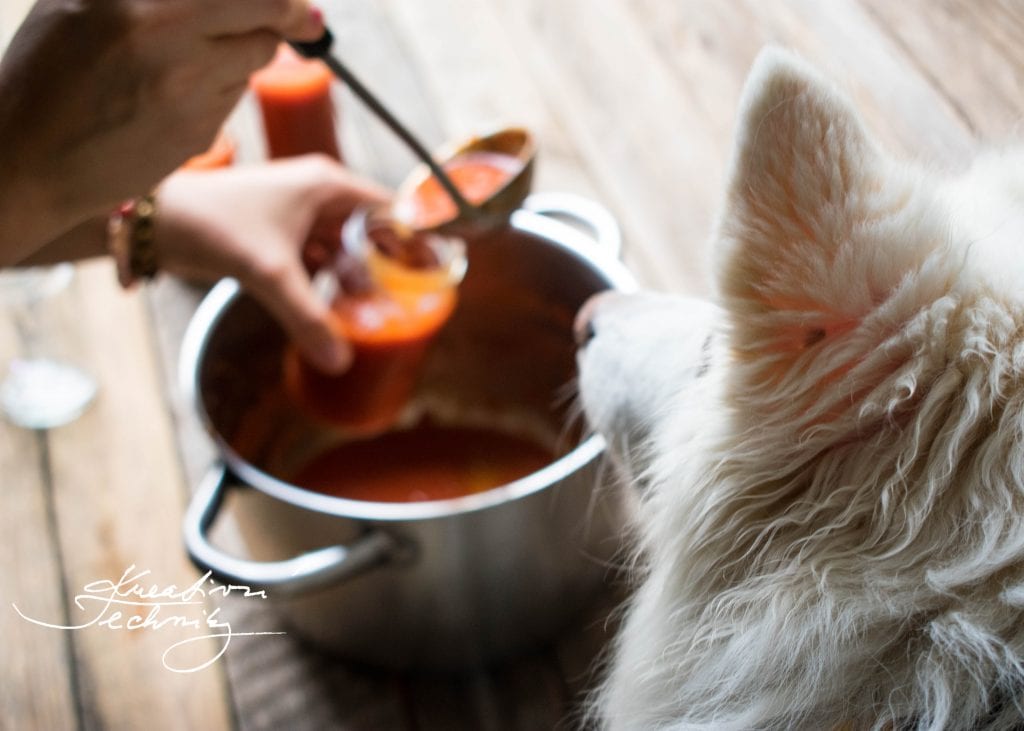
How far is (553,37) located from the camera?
138cm

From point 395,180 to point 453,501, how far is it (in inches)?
24.2

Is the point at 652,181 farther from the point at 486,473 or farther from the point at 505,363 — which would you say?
the point at 486,473

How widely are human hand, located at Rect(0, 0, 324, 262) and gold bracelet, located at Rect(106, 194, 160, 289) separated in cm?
18

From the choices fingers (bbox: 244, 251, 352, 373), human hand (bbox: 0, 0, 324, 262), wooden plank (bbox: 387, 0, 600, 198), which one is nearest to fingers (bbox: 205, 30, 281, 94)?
Result: human hand (bbox: 0, 0, 324, 262)

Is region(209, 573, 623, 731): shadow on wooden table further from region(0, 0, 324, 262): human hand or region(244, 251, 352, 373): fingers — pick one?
region(0, 0, 324, 262): human hand

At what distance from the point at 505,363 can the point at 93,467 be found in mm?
461

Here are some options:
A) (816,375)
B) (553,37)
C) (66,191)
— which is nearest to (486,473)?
(66,191)

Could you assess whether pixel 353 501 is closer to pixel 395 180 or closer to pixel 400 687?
pixel 400 687

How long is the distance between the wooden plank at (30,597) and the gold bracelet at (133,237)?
0.85 ft

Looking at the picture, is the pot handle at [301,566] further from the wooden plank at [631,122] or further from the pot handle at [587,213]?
the wooden plank at [631,122]

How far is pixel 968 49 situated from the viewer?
44.9 inches

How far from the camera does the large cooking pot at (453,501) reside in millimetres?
676

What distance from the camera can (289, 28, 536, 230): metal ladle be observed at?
0.71m

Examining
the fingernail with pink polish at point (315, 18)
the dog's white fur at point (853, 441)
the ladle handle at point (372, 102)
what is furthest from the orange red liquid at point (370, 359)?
the dog's white fur at point (853, 441)
